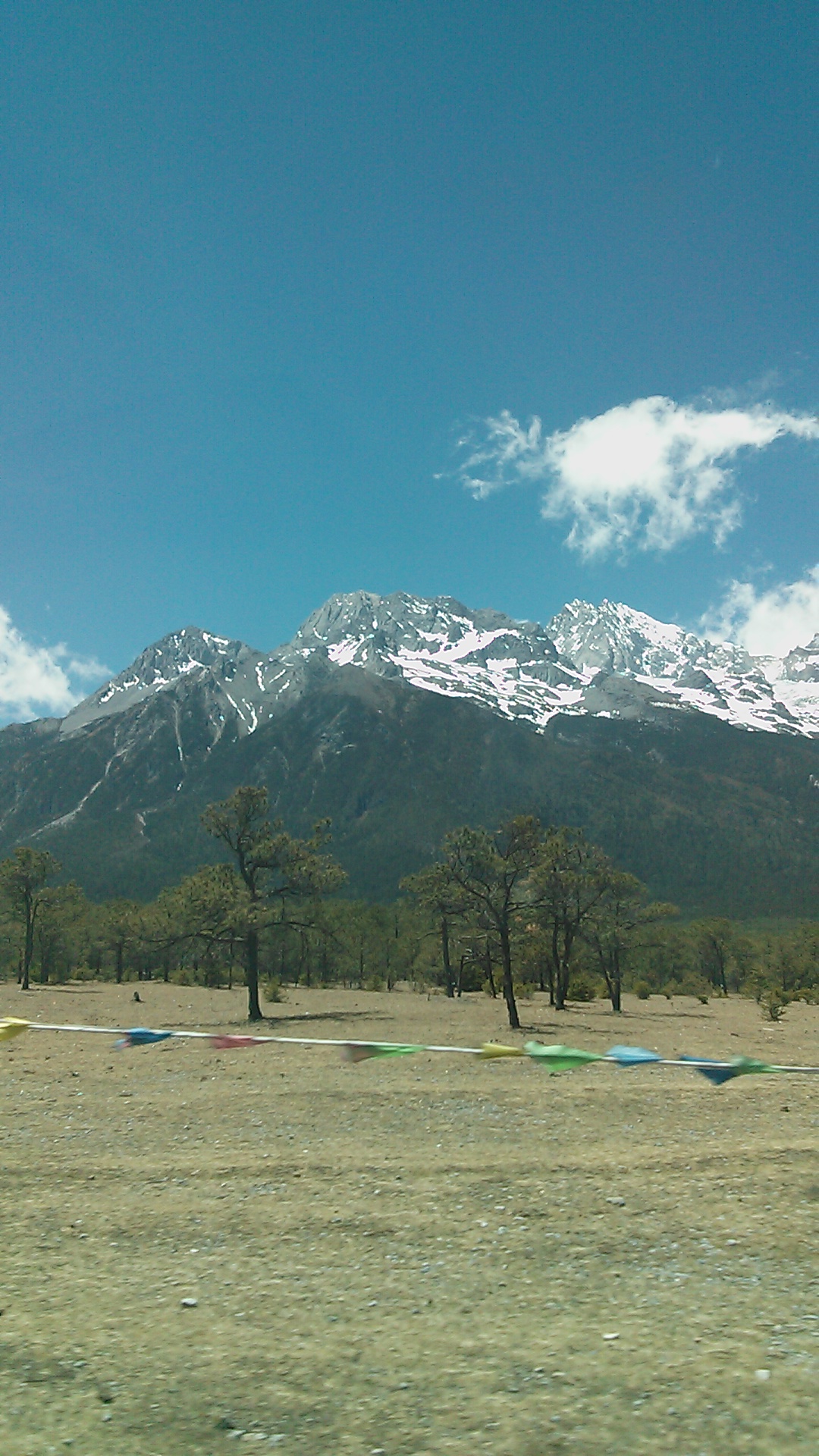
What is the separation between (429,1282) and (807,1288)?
2620 mm

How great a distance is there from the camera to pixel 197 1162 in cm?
998

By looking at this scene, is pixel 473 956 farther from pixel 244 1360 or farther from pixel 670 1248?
pixel 244 1360

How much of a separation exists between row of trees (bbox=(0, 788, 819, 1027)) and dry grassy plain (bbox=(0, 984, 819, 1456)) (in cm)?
1437

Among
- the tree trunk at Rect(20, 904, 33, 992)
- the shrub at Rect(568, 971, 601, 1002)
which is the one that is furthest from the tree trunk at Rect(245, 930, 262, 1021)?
the shrub at Rect(568, 971, 601, 1002)

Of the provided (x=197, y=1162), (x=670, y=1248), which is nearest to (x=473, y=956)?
(x=197, y=1162)

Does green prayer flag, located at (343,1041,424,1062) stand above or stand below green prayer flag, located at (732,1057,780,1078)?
above

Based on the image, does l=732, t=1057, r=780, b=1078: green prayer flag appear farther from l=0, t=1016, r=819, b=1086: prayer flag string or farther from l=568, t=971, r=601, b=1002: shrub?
l=568, t=971, r=601, b=1002: shrub

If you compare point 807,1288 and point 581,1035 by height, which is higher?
point 807,1288

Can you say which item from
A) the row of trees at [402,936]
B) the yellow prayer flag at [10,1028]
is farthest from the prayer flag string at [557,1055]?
the row of trees at [402,936]

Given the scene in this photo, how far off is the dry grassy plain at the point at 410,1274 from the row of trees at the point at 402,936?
1437 centimetres

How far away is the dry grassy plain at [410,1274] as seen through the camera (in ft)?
14.6

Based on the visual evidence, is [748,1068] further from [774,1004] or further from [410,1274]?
[774,1004]

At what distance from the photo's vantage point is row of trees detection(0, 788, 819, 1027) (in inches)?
1146

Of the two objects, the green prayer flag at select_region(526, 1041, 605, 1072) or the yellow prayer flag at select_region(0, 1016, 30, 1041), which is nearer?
the green prayer flag at select_region(526, 1041, 605, 1072)
